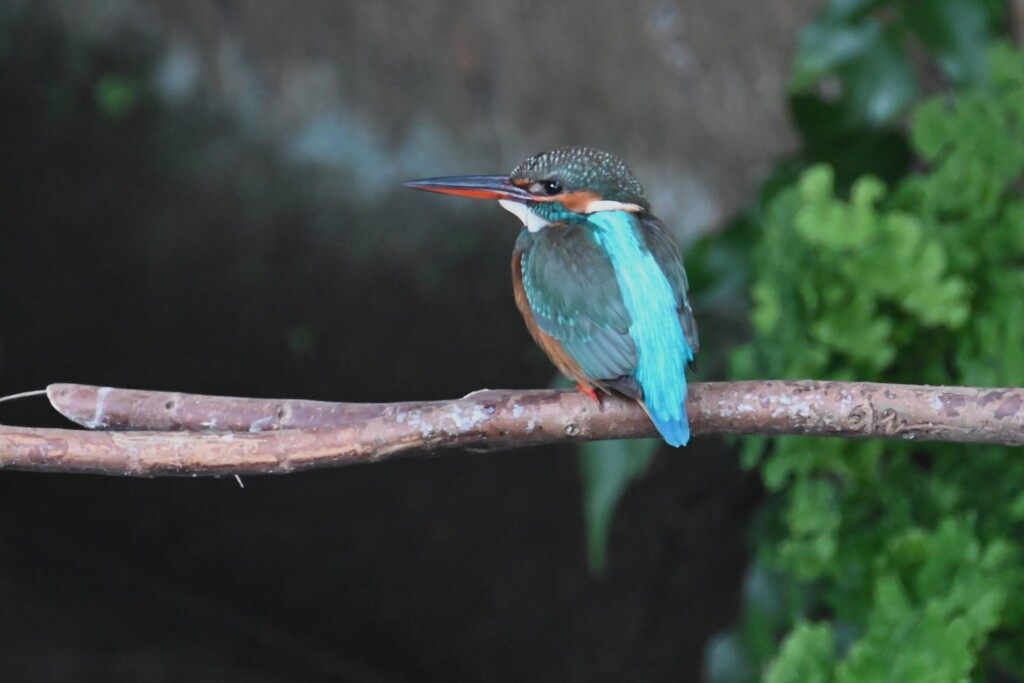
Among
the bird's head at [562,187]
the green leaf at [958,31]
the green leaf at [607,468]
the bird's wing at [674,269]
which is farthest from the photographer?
the green leaf at [958,31]

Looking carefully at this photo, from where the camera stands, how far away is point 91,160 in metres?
2.92

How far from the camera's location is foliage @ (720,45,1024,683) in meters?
1.82

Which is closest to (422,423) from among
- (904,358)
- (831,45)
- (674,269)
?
(674,269)

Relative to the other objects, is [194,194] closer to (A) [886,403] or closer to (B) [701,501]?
(B) [701,501]

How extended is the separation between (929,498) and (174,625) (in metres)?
2.01

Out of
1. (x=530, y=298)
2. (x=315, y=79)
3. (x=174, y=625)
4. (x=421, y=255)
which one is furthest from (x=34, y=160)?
(x=530, y=298)

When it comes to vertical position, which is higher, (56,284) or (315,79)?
(315,79)

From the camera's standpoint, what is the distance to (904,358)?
6.79 feet

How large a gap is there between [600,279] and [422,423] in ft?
1.12

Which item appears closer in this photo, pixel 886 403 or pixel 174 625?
pixel 886 403

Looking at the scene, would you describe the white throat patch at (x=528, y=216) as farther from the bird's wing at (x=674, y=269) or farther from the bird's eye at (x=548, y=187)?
the bird's wing at (x=674, y=269)

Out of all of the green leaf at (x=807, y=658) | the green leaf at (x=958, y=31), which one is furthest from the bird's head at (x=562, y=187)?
the green leaf at (x=958, y=31)

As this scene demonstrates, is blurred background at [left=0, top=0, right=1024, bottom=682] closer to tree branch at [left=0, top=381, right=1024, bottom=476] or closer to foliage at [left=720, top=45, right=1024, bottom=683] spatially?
foliage at [left=720, top=45, right=1024, bottom=683]

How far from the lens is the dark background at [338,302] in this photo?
9.38 ft
